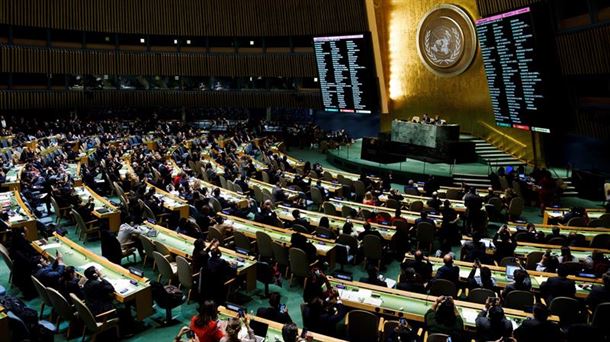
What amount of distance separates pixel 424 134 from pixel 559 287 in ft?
42.5

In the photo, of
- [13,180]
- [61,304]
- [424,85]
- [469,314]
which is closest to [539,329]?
[469,314]

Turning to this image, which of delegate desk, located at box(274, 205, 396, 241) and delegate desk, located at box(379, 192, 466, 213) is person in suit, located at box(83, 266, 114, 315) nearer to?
delegate desk, located at box(274, 205, 396, 241)

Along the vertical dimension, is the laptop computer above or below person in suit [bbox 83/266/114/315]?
below

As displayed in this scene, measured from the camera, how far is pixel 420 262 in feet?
26.2

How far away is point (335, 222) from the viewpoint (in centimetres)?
1130

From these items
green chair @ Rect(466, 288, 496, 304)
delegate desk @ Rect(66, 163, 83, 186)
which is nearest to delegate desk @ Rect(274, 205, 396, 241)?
green chair @ Rect(466, 288, 496, 304)

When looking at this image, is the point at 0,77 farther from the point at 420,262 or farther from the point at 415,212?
the point at 420,262

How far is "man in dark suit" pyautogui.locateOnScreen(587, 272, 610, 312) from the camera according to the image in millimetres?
6750

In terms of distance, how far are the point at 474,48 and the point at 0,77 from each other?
25869 mm

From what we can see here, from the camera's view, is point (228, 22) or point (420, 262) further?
point (228, 22)

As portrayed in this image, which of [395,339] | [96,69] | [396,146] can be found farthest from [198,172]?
[96,69]

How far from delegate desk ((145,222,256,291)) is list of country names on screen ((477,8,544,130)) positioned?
445 inches

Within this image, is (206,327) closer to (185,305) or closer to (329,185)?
(185,305)

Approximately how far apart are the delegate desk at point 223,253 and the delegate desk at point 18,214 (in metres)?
3.08
